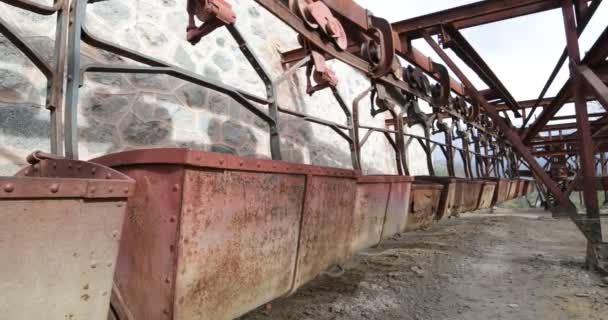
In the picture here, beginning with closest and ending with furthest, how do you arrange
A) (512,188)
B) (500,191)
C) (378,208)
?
(378,208)
(500,191)
(512,188)

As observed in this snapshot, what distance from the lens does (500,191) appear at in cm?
823

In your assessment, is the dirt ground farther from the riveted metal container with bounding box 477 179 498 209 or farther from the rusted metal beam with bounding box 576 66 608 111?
the riveted metal container with bounding box 477 179 498 209

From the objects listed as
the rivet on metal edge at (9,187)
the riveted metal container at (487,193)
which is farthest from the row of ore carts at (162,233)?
the riveted metal container at (487,193)

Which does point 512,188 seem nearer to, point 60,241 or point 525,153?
point 525,153

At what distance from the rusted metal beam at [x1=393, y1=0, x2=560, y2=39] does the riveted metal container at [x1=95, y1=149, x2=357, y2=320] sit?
3160 mm

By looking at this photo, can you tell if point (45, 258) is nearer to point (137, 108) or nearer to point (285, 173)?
point (285, 173)

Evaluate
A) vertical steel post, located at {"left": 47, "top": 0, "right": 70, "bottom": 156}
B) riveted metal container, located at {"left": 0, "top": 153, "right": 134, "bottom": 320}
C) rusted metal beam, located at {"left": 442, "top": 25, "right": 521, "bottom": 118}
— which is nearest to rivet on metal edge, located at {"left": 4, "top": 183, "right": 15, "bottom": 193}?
riveted metal container, located at {"left": 0, "top": 153, "right": 134, "bottom": 320}

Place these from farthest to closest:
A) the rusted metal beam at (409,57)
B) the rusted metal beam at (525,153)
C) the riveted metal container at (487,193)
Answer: the riveted metal container at (487,193) → the rusted metal beam at (409,57) → the rusted metal beam at (525,153)

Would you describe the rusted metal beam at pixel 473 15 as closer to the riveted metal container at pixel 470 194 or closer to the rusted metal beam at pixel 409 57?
the rusted metal beam at pixel 409 57

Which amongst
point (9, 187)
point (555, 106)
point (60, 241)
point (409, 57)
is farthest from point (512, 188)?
point (9, 187)

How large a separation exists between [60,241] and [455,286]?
99.0 inches

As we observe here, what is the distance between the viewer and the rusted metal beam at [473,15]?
3752mm

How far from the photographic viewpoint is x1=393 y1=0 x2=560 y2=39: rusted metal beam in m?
3.75

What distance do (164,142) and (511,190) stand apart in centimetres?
980
